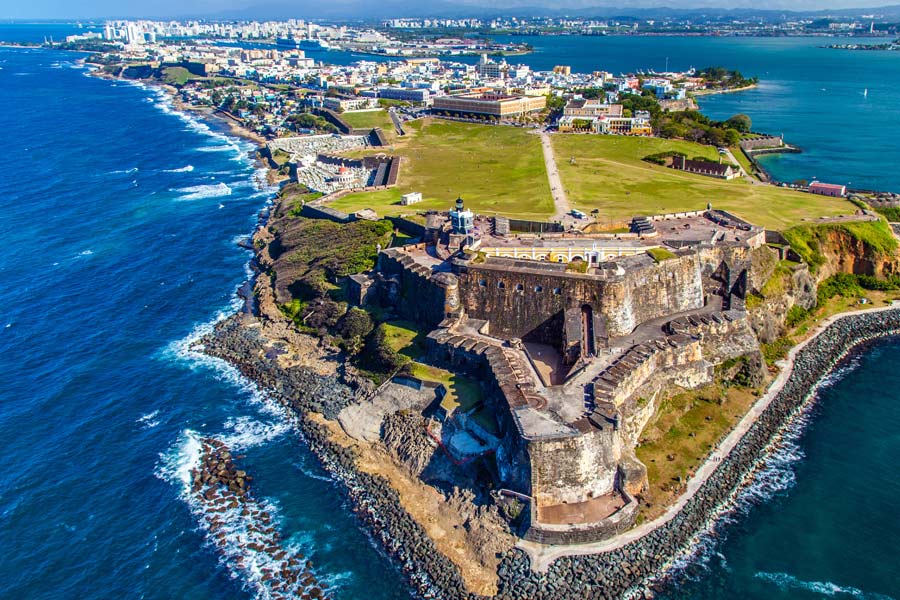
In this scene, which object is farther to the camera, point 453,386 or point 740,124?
point 740,124

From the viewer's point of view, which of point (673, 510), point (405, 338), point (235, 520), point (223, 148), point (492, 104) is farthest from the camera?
point (492, 104)

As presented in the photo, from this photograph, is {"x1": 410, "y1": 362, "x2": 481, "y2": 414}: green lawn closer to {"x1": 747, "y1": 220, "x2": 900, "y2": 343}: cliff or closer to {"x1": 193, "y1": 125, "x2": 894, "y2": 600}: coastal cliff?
{"x1": 193, "y1": 125, "x2": 894, "y2": 600}: coastal cliff

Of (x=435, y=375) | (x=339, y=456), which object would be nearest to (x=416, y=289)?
(x=435, y=375)

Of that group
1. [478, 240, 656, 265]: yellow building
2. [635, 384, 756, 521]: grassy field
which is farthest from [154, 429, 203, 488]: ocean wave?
[635, 384, 756, 521]: grassy field

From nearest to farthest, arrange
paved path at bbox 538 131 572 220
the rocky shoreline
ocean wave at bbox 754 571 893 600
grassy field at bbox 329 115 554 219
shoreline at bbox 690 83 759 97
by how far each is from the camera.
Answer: ocean wave at bbox 754 571 893 600 < the rocky shoreline < paved path at bbox 538 131 572 220 < grassy field at bbox 329 115 554 219 < shoreline at bbox 690 83 759 97

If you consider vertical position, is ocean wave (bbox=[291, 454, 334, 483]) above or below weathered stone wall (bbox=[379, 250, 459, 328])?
below

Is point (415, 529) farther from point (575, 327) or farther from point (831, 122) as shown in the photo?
point (831, 122)

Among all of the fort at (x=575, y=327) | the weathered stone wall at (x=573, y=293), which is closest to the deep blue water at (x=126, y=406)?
the fort at (x=575, y=327)
